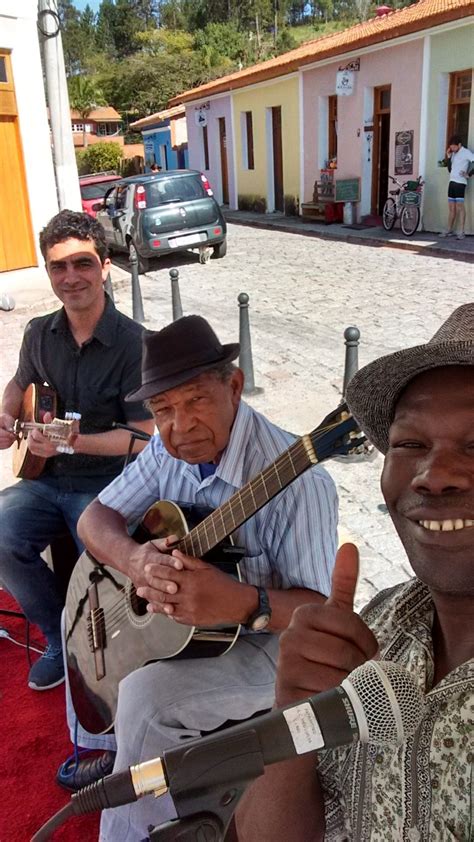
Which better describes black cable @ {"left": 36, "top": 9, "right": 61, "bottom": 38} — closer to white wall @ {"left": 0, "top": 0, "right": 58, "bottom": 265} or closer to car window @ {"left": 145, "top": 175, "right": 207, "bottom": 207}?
white wall @ {"left": 0, "top": 0, "right": 58, "bottom": 265}

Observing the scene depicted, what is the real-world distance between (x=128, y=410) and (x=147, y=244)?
1076 centimetres

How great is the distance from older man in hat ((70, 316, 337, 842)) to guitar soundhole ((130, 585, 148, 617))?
3.7 inches

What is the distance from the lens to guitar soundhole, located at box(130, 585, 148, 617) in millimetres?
2383

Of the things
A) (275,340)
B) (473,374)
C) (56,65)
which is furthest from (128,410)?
(56,65)

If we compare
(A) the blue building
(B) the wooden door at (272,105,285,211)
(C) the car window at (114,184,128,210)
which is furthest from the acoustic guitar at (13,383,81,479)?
(A) the blue building

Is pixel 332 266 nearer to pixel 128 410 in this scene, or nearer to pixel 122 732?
pixel 128 410

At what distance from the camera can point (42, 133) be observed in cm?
1230

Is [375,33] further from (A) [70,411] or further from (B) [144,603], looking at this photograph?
(B) [144,603]

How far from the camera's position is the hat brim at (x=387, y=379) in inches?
51.8

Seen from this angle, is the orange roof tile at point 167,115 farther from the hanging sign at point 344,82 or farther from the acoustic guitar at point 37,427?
the acoustic guitar at point 37,427

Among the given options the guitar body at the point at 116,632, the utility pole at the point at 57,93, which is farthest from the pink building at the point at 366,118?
the guitar body at the point at 116,632

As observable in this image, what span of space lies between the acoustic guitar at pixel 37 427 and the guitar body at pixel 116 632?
2.09ft

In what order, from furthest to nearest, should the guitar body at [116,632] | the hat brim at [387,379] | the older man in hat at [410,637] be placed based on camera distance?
1. the guitar body at [116,632]
2. the hat brim at [387,379]
3. the older man in hat at [410,637]

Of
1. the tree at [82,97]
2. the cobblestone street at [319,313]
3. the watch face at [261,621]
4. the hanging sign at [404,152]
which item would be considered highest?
the tree at [82,97]
